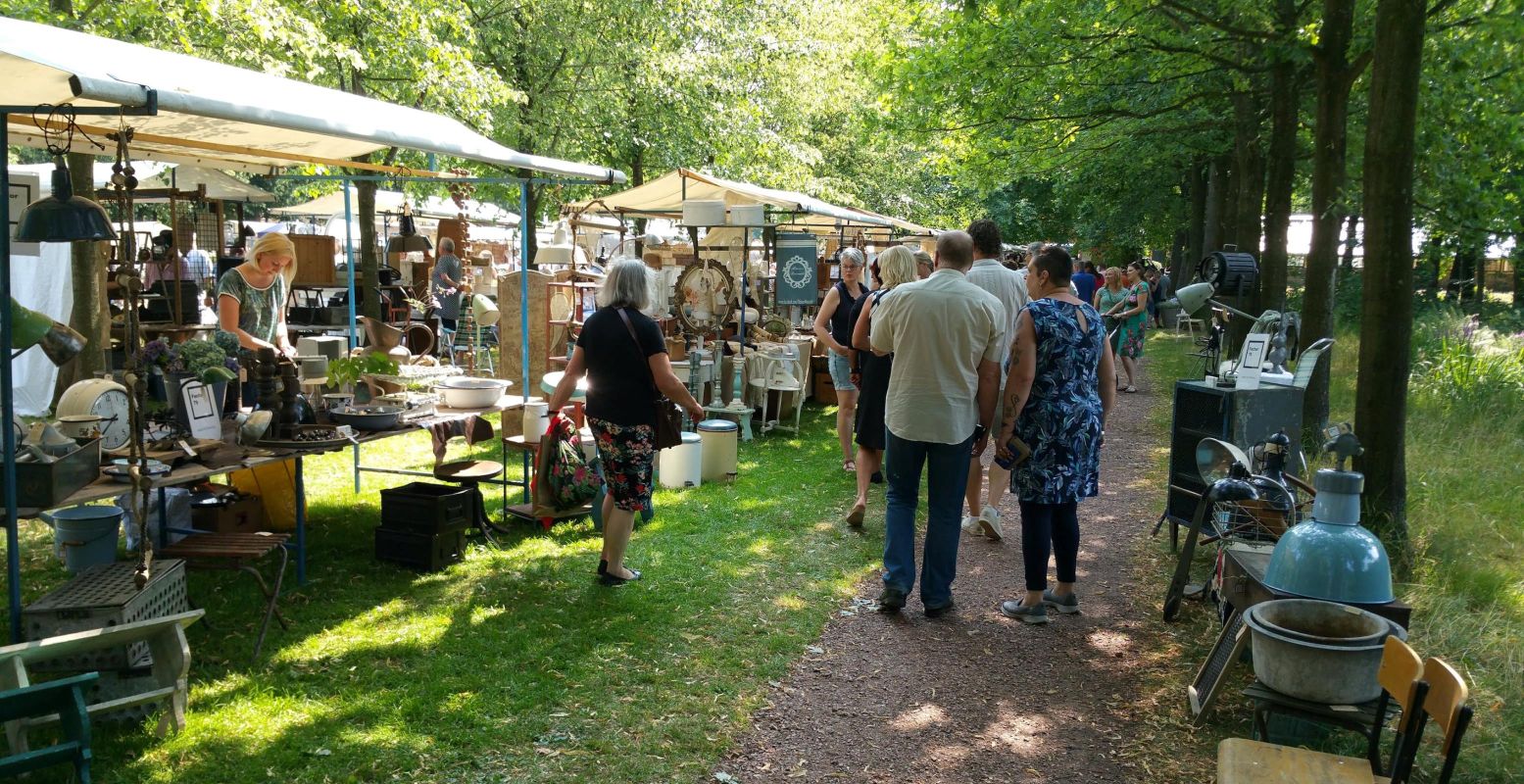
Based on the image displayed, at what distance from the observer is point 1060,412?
5.23m

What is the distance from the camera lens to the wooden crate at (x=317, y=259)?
609 inches

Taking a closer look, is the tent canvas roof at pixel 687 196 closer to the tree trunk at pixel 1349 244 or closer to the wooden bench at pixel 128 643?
the wooden bench at pixel 128 643

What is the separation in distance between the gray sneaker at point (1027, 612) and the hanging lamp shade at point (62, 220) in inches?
182

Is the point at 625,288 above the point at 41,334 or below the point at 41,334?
above

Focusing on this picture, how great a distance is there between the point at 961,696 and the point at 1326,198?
592cm

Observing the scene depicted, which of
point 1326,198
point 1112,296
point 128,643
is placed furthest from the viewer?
point 1112,296

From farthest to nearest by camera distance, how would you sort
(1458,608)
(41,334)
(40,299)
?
(40,299)
(1458,608)
(41,334)

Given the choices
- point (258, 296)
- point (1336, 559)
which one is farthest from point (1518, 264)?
point (258, 296)

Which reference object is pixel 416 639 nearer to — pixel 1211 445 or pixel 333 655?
pixel 333 655

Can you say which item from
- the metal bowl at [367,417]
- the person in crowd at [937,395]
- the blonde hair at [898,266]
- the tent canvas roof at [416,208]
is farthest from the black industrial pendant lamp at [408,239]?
the person in crowd at [937,395]

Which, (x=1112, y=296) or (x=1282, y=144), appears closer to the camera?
(x=1282, y=144)

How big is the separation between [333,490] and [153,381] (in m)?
2.76

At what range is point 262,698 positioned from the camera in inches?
169

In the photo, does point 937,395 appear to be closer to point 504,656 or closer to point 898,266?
point 898,266
